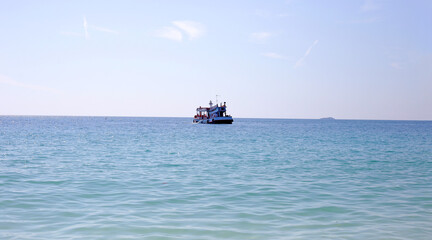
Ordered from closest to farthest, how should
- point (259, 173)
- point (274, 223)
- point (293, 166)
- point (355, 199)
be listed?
point (274, 223) < point (355, 199) < point (259, 173) < point (293, 166)

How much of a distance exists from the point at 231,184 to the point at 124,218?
6.40 meters

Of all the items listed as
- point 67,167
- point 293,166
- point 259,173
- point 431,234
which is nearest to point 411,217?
point 431,234

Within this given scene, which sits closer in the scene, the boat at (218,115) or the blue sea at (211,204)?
the blue sea at (211,204)

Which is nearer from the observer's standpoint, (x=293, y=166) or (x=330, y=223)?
(x=330, y=223)

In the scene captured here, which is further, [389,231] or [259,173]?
[259,173]

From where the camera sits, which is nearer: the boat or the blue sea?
the blue sea

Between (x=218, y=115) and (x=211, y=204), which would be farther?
(x=218, y=115)

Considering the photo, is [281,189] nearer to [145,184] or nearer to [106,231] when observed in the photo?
[145,184]

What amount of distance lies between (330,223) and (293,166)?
41.9 feet

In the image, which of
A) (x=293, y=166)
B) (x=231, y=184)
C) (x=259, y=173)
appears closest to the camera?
(x=231, y=184)

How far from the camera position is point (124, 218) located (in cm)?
952

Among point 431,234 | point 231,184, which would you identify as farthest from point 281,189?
point 431,234

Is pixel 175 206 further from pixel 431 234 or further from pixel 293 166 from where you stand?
pixel 293 166

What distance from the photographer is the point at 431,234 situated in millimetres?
8508
